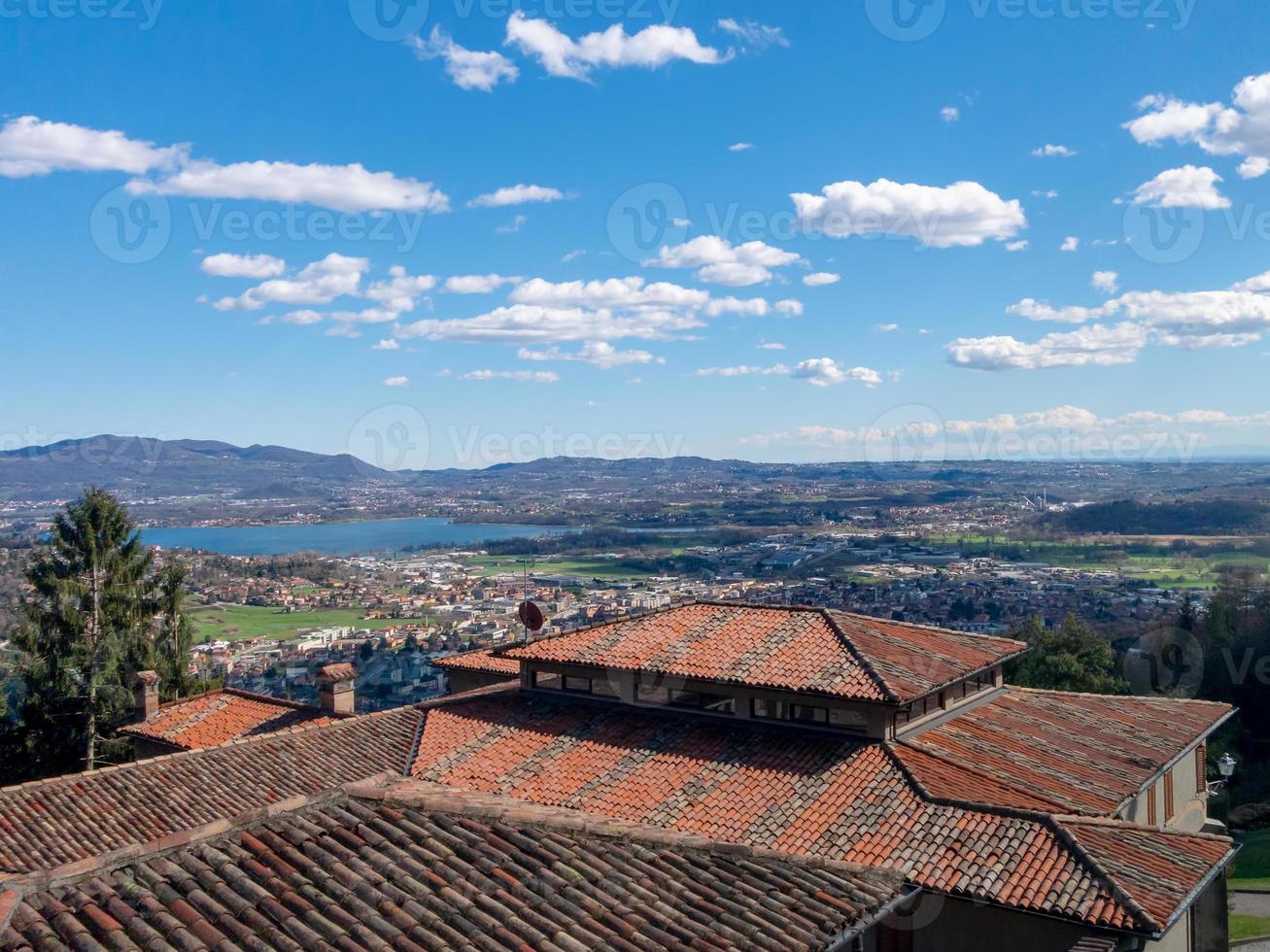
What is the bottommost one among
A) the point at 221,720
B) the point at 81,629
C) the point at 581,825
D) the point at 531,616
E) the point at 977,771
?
the point at 221,720

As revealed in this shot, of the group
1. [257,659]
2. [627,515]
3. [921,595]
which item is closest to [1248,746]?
[921,595]

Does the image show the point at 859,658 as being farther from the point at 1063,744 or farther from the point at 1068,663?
the point at 1068,663

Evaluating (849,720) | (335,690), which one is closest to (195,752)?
(335,690)

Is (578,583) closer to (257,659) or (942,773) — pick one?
(257,659)

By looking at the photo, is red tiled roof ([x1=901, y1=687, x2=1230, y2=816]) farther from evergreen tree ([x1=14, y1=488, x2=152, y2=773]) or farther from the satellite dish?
evergreen tree ([x1=14, y1=488, x2=152, y2=773])

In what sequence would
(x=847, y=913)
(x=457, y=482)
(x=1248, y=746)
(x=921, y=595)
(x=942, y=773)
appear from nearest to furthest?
1. (x=847, y=913)
2. (x=942, y=773)
3. (x=1248, y=746)
4. (x=921, y=595)
5. (x=457, y=482)

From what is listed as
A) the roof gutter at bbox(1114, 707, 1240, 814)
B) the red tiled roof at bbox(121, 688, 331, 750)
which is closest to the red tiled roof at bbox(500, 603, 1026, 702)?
the roof gutter at bbox(1114, 707, 1240, 814)
